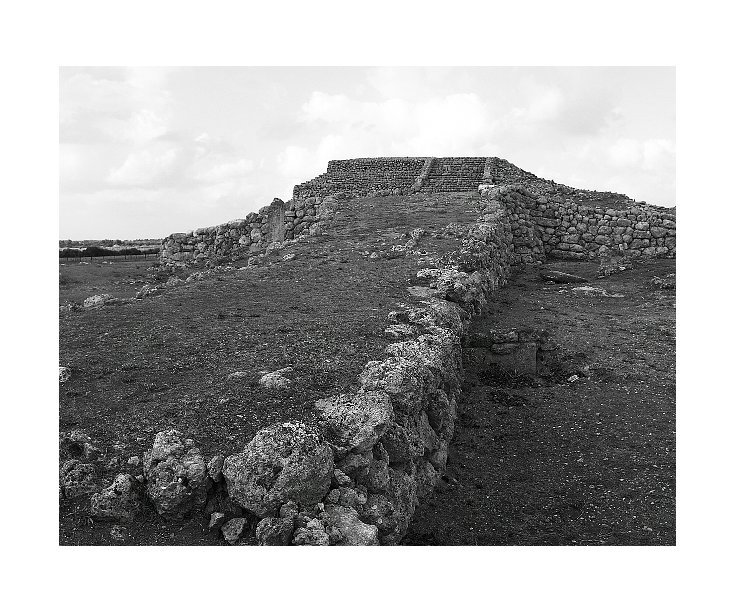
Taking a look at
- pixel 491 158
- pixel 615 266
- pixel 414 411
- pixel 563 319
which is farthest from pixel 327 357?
pixel 491 158

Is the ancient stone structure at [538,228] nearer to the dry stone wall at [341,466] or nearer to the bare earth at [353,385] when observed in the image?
the bare earth at [353,385]

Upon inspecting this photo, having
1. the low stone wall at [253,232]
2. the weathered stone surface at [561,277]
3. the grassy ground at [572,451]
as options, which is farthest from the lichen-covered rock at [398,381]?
the low stone wall at [253,232]

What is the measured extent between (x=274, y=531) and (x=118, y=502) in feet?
3.69

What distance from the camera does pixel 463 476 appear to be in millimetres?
7199

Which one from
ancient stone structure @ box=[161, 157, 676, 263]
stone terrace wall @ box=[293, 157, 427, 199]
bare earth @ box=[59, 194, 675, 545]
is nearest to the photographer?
bare earth @ box=[59, 194, 675, 545]

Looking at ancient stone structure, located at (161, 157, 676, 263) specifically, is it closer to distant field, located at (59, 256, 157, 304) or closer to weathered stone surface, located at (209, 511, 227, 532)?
distant field, located at (59, 256, 157, 304)

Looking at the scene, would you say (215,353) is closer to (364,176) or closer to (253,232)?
(253,232)

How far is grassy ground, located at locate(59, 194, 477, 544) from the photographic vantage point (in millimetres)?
5027

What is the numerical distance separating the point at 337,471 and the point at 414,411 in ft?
5.95

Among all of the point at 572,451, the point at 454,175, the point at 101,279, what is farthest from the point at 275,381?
the point at 454,175

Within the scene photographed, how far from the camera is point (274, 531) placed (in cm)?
418

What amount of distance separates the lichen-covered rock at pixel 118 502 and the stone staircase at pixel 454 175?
22584 millimetres

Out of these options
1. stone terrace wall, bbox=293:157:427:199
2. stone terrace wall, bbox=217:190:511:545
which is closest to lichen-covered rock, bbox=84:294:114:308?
stone terrace wall, bbox=217:190:511:545

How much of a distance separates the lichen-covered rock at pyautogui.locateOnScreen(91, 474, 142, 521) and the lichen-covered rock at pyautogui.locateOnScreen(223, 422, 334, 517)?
0.65 metres
